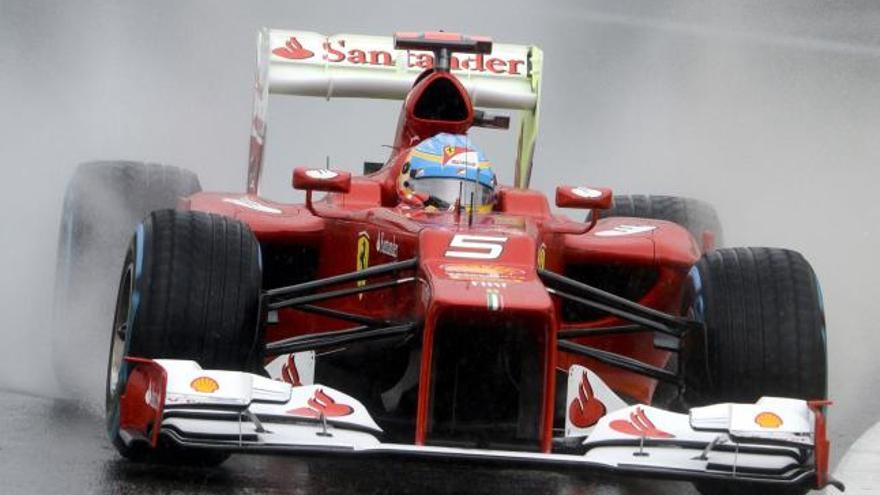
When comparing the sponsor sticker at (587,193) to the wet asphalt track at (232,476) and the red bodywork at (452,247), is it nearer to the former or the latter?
the red bodywork at (452,247)

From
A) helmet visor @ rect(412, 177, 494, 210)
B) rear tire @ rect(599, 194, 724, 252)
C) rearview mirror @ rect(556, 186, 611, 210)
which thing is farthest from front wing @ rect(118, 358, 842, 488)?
rear tire @ rect(599, 194, 724, 252)

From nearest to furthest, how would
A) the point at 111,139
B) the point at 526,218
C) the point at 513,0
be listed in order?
the point at 526,218 → the point at 111,139 → the point at 513,0

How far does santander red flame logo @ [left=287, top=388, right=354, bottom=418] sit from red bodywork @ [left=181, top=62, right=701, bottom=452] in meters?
0.67

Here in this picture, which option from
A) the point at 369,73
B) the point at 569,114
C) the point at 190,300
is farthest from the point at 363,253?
the point at 569,114

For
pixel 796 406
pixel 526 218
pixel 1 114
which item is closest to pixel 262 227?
pixel 526 218

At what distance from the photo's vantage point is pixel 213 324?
8.09m

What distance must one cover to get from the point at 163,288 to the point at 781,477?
2373 millimetres

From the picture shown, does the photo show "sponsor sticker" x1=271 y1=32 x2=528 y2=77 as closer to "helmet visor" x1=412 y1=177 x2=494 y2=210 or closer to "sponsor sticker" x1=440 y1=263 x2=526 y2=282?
"helmet visor" x1=412 y1=177 x2=494 y2=210

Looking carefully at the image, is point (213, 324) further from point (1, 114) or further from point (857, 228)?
point (1, 114)

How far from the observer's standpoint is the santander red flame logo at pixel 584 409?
28.5 feet

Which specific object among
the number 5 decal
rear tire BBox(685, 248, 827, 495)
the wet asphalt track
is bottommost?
the wet asphalt track

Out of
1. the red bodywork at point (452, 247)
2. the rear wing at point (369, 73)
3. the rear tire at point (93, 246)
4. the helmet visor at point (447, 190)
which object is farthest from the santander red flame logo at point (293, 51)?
the helmet visor at point (447, 190)

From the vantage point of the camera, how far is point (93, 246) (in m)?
11.1

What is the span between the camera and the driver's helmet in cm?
991
